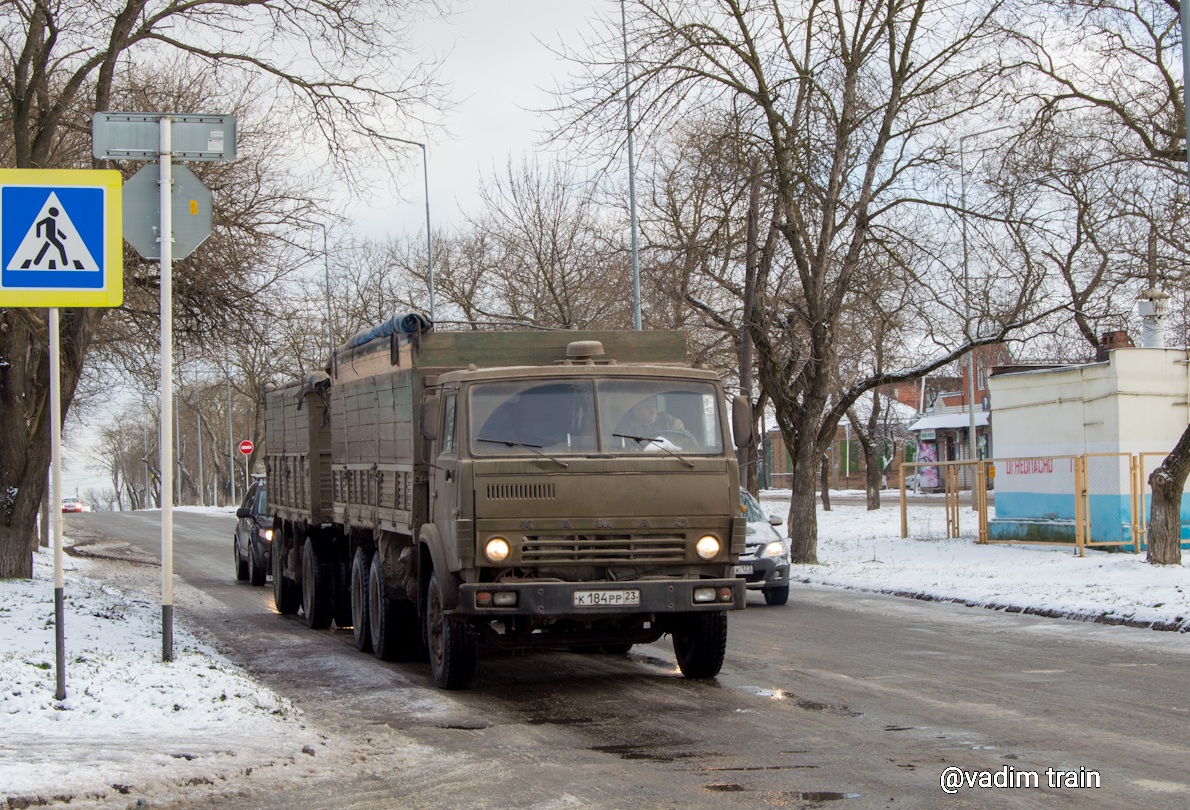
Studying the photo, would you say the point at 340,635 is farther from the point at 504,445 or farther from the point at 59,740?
the point at 59,740

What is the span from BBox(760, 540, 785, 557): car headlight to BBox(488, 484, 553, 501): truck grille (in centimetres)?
795

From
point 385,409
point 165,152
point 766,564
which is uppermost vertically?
point 165,152

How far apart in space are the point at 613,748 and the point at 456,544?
237 cm

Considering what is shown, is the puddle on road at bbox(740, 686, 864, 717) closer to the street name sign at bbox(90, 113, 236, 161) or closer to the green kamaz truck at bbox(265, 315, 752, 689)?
the green kamaz truck at bbox(265, 315, 752, 689)

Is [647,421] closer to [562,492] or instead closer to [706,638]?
[562,492]

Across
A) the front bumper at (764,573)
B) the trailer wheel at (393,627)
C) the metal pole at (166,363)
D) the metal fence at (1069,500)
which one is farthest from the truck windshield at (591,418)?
the metal fence at (1069,500)

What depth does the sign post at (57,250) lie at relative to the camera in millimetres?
8336

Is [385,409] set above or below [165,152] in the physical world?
below

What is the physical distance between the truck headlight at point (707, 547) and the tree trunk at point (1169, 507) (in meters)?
11.8

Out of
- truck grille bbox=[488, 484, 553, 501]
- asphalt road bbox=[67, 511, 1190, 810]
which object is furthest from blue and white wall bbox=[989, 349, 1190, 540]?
truck grille bbox=[488, 484, 553, 501]

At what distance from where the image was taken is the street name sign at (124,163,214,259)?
9.78 meters

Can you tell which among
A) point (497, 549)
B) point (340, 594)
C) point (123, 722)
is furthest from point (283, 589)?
point (123, 722)

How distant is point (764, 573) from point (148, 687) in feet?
31.8

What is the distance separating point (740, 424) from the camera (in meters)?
10.2
